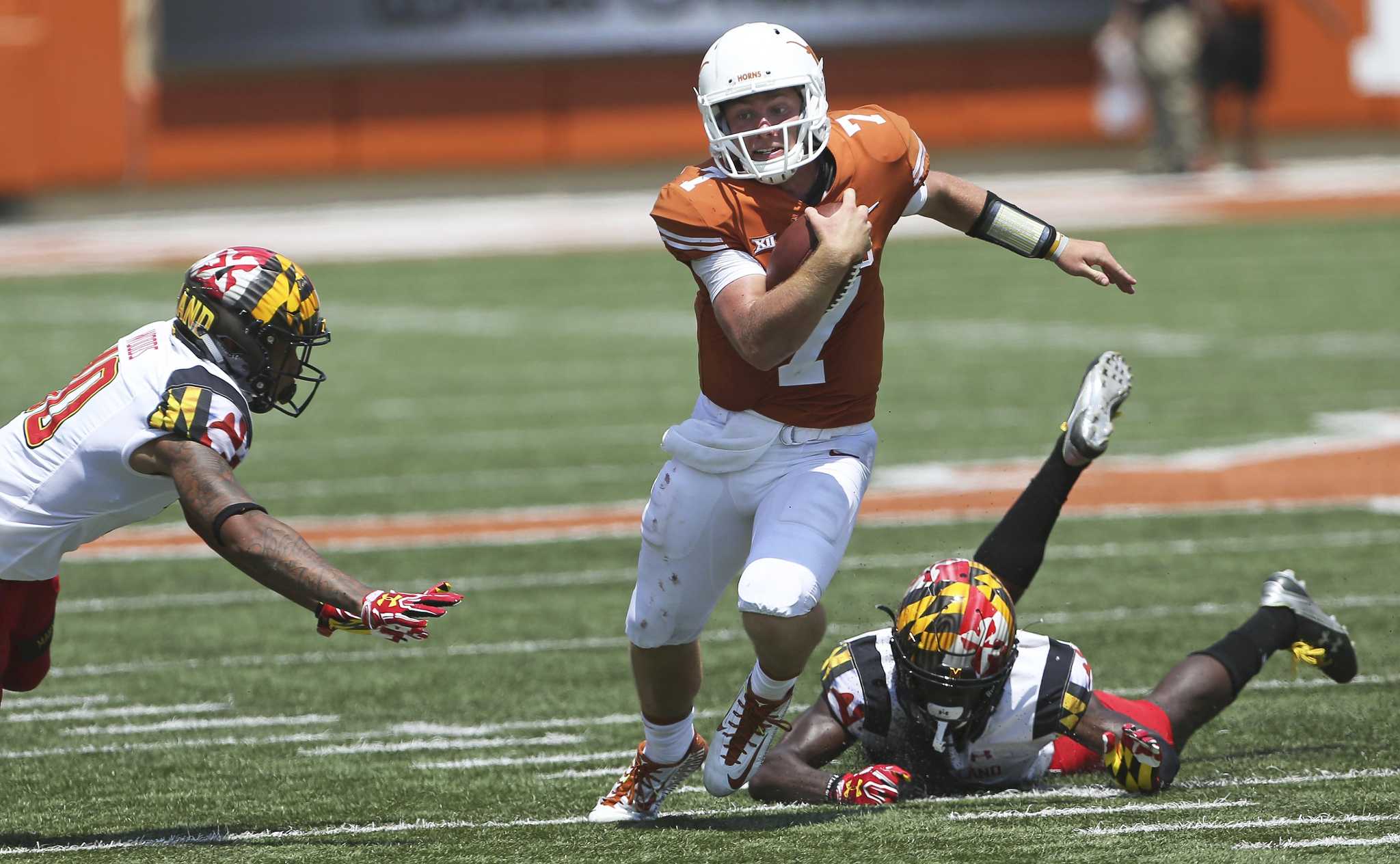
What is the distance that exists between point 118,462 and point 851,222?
186 cm

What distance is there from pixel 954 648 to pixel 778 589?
51 centimetres

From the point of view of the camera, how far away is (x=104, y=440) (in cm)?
498

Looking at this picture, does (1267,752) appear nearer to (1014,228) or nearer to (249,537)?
(1014,228)

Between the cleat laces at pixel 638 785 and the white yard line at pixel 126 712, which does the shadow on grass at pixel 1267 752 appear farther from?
the white yard line at pixel 126 712

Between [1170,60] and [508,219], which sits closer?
[1170,60]

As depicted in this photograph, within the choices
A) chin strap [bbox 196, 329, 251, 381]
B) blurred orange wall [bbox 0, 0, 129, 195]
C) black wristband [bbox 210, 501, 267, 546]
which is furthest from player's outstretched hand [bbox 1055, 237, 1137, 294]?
blurred orange wall [bbox 0, 0, 129, 195]

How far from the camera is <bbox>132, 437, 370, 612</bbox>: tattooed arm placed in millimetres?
4703

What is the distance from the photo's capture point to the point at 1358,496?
984cm

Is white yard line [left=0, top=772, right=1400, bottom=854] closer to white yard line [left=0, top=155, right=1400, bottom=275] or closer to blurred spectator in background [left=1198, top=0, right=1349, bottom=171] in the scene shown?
white yard line [left=0, top=155, right=1400, bottom=275]

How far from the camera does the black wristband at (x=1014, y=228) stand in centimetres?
581

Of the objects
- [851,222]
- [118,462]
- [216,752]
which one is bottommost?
[216,752]

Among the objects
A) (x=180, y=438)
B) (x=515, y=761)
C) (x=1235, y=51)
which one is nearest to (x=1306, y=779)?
(x=515, y=761)

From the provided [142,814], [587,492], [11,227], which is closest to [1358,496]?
[587,492]

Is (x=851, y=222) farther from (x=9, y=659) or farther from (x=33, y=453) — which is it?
(x=9, y=659)
